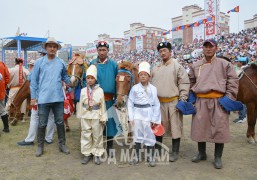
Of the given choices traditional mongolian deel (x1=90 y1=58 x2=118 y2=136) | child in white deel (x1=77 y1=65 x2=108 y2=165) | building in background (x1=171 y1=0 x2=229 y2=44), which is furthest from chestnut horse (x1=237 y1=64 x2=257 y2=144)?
building in background (x1=171 y1=0 x2=229 y2=44)

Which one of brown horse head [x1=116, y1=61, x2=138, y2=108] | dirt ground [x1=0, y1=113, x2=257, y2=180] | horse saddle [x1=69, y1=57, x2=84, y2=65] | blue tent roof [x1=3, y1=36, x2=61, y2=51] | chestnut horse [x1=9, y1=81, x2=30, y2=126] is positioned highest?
blue tent roof [x1=3, y1=36, x2=61, y2=51]

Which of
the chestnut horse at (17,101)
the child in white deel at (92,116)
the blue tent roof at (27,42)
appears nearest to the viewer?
the child in white deel at (92,116)

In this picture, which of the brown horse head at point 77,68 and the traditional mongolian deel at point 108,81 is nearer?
the traditional mongolian deel at point 108,81

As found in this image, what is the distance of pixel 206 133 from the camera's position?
12.0 feet

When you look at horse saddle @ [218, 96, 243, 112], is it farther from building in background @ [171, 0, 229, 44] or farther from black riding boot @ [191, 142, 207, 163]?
building in background @ [171, 0, 229, 44]

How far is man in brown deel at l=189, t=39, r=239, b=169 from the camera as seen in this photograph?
357 cm

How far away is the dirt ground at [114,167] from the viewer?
3.38 meters

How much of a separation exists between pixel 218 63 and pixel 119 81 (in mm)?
1601

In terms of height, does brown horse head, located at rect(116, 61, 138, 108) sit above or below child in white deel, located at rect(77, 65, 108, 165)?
above

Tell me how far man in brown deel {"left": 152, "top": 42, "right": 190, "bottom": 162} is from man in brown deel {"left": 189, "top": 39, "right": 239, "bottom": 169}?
23cm

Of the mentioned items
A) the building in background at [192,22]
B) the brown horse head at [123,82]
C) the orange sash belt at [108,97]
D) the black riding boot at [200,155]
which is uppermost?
the building in background at [192,22]

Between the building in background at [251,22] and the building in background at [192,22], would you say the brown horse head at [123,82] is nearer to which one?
the building in background at [192,22]

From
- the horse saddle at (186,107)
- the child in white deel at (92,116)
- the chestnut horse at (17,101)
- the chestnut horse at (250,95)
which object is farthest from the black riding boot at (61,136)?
the chestnut horse at (250,95)

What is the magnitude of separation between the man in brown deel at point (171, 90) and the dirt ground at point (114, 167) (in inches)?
20.2
